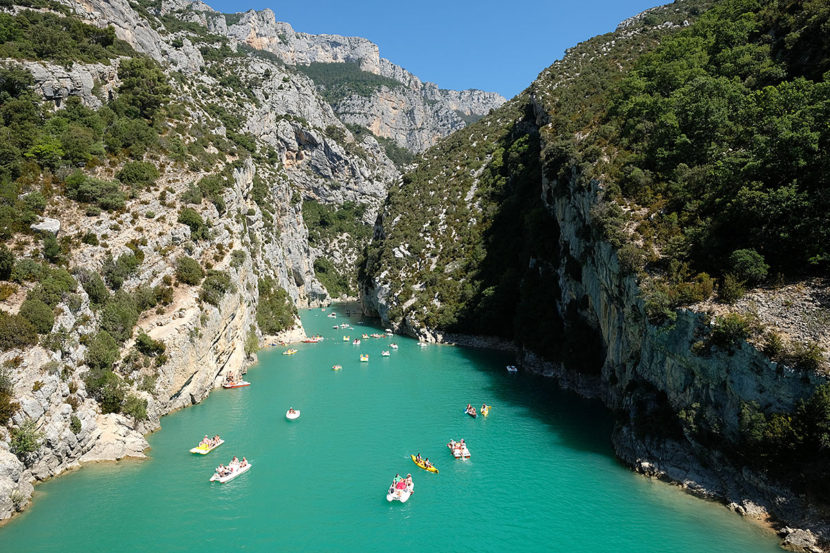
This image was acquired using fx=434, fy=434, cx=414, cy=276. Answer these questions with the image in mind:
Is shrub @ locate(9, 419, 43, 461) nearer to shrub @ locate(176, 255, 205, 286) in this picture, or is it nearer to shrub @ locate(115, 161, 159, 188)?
shrub @ locate(176, 255, 205, 286)

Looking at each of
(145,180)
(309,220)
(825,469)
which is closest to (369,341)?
(145,180)

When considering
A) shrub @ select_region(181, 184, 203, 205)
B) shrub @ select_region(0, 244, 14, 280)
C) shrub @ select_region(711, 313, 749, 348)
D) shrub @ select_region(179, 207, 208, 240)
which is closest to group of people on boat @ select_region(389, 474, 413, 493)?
shrub @ select_region(711, 313, 749, 348)

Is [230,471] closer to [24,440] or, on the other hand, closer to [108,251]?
[24,440]

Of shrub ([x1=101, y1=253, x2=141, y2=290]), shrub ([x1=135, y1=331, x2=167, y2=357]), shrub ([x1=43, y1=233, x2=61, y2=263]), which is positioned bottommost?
shrub ([x1=135, y1=331, x2=167, y2=357])

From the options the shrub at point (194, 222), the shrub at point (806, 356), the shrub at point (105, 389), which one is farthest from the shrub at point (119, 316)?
the shrub at point (806, 356)

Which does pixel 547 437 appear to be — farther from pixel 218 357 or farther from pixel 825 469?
pixel 218 357
